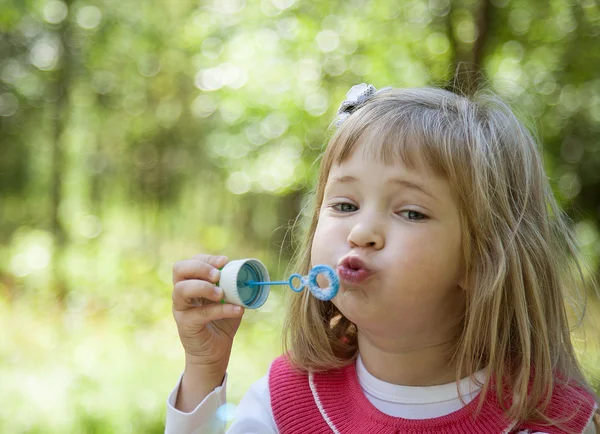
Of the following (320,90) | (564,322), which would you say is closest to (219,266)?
(564,322)

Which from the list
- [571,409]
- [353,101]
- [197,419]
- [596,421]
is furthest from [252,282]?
[596,421]

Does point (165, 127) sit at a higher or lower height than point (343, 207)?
lower

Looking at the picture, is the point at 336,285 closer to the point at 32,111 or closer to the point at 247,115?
the point at 247,115

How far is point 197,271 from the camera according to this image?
147 centimetres

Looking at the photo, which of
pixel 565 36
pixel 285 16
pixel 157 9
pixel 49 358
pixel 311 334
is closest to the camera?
pixel 311 334

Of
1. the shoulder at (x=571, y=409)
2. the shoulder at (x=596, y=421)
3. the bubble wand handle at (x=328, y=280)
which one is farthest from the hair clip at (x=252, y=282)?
the shoulder at (x=596, y=421)

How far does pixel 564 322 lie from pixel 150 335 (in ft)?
16.0

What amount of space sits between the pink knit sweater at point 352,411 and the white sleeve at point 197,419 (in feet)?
0.45

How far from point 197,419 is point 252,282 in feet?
1.17

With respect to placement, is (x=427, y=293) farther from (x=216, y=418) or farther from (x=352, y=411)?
(x=216, y=418)

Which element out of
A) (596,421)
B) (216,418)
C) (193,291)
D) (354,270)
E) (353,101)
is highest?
(353,101)

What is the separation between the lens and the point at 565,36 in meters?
4.20

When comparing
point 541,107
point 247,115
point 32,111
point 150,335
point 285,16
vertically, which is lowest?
point 150,335

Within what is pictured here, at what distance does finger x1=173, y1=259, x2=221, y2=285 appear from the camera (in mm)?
1459
